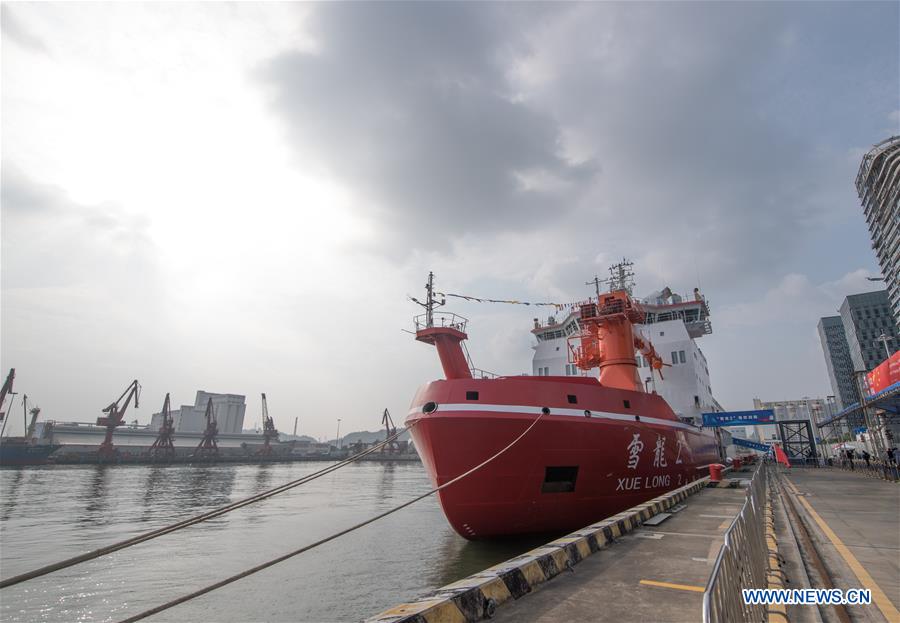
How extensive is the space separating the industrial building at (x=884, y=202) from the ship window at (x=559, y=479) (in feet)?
234

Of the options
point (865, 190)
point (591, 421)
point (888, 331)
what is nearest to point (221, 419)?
point (591, 421)

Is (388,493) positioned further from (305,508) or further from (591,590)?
(591,590)

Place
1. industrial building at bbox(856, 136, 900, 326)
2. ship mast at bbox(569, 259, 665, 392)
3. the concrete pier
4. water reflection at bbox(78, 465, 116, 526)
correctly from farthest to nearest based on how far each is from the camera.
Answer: industrial building at bbox(856, 136, 900, 326) → water reflection at bbox(78, 465, 116, 526) → ship mast at bbox(569, 259, 665, 392) → the concrete pier

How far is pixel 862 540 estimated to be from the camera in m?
8.68

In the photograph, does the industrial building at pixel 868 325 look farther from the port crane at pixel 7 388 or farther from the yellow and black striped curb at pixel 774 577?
the port crane at pixel 7 388

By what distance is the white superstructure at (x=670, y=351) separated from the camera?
76.4ft

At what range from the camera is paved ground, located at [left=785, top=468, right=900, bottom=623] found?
5996 millimetres

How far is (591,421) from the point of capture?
36.9ft

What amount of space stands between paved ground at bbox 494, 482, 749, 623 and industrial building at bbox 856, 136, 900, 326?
240ft

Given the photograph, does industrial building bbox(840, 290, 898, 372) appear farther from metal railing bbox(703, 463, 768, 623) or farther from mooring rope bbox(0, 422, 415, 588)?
mooring rope bbox(0, 422, 415, 588)

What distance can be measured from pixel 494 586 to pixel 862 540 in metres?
9.19

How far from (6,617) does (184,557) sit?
450 centimetres

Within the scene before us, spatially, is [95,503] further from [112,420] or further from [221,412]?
[221,412]

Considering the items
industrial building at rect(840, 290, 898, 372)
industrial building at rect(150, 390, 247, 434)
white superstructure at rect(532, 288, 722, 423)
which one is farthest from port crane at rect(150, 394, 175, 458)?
industrial building at rect(840, 290, 898, 372)
